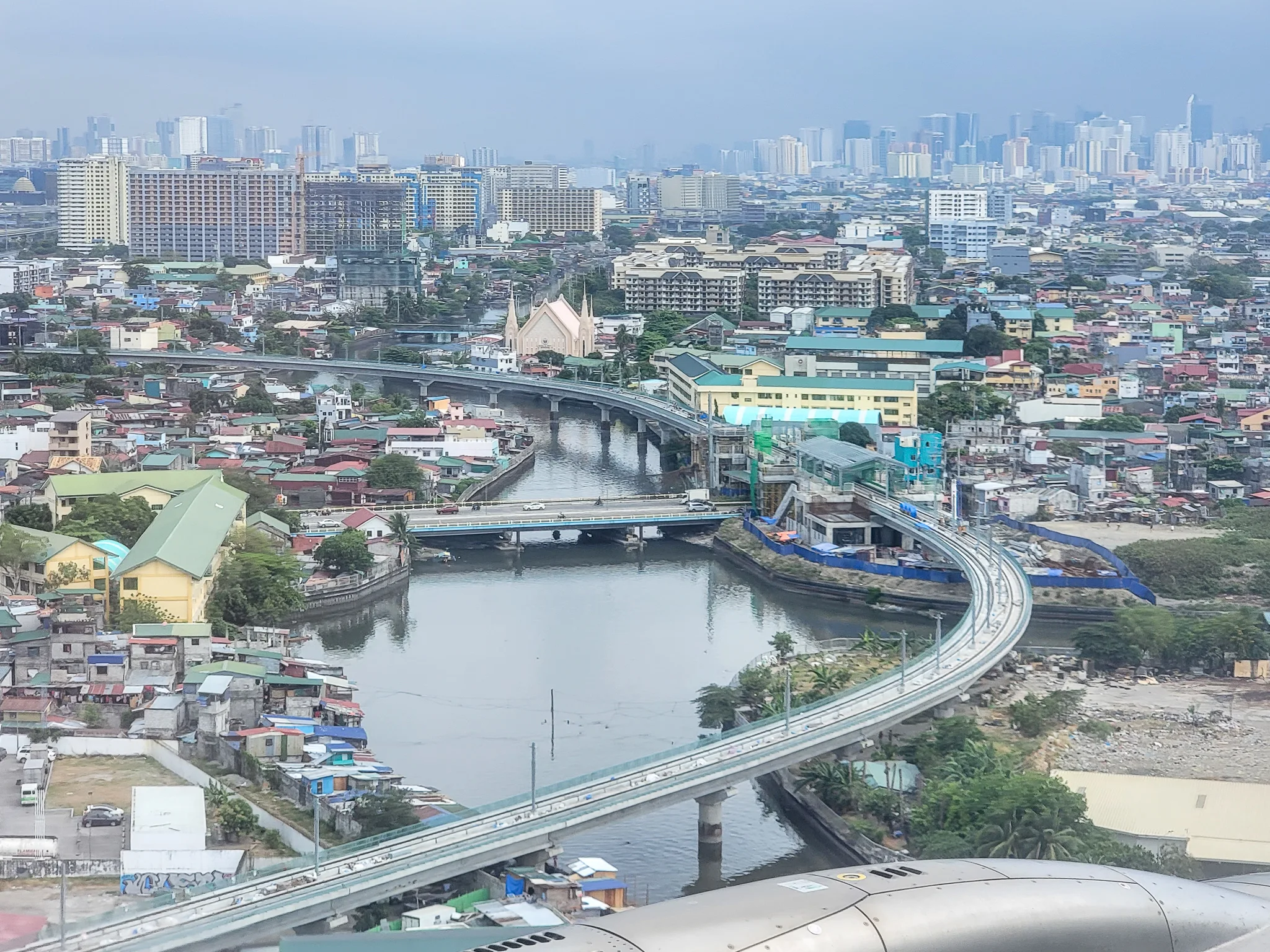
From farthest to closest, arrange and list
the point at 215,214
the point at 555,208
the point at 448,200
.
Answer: the point at 555,208
the point at 448,200
the point at 215,214

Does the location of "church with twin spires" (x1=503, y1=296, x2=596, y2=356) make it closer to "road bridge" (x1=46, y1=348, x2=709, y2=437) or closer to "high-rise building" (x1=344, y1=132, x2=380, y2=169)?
"road bridge" (x1=46, y1=348, x2=709, y2=437)

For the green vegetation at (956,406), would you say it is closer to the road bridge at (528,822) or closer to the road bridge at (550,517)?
the road bridge at (550,517)

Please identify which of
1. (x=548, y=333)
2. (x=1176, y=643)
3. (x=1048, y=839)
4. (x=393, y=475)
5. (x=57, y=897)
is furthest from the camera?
(x=548, y=333)

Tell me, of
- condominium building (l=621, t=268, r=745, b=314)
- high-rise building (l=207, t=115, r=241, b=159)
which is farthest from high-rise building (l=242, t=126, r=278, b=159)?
condominium building (l=621, t=268, r=745, b=314)

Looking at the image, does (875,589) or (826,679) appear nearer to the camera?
(826,679)

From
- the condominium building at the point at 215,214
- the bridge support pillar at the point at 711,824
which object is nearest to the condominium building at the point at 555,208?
the condominium building at the point at 215,214

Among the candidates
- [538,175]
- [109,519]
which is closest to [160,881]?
[109,519]

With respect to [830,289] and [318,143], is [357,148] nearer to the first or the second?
[318,143]

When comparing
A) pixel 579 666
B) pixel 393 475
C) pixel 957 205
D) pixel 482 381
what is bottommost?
pixel 579 666
